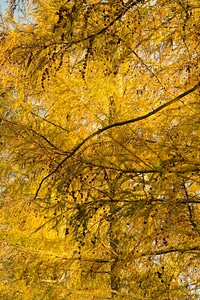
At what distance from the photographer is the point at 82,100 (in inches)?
218

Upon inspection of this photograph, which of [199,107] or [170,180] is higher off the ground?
[199,107]

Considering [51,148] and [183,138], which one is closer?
[183,138]

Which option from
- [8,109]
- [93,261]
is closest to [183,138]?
[93,261]

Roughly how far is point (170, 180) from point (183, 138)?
0.30m

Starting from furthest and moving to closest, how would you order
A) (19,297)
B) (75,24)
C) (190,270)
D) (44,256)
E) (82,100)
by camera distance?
(19,297) < (82,100) < (44,256) < (190,270) < (75,24)

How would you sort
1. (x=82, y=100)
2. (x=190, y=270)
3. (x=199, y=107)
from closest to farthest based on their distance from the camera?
(x=199, y=107) < (x=190, y=270) < (x=82, y=100)

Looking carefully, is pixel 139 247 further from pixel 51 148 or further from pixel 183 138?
pixel 51 148

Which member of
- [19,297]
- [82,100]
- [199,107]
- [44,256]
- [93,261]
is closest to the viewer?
[199,107]

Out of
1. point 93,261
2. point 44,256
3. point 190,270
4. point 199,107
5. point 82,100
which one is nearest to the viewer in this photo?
point 199,107

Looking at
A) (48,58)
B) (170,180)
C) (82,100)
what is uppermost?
(82,100)

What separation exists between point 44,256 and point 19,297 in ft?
5.37

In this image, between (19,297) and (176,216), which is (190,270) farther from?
(19,297)

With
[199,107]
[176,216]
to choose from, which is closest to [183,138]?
[199,107]

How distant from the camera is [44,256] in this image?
4.80 meters
